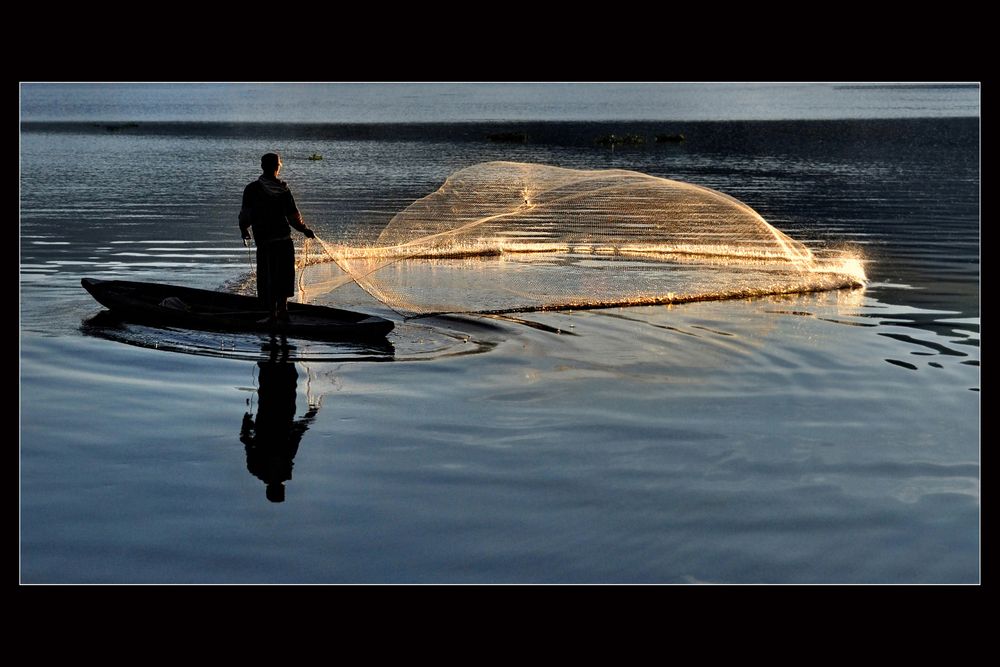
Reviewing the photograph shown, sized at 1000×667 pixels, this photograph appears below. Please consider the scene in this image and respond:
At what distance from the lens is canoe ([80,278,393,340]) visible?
45.5 ft

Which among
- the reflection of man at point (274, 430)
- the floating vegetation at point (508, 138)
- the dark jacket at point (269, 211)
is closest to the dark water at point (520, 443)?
the reflection of man at point (274, 430)

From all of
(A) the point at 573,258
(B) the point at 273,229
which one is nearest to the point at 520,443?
(B) the point at 273,229

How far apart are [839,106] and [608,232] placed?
88992 millimetres

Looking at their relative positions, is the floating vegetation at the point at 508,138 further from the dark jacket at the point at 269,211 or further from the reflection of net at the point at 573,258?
the dark jacket at the point at 269,211

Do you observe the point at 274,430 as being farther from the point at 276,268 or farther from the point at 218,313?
the point at 218,313

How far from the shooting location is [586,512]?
8.48m

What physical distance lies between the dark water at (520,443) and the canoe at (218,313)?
30 centimetres

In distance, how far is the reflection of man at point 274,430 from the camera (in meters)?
9.34

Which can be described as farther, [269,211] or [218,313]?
[218,313]

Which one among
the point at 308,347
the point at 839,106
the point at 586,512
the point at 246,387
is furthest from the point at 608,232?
the point at 839,106

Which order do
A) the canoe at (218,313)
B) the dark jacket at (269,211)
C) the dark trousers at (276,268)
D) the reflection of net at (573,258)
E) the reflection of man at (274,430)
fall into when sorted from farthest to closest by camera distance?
the reflection of net at (573,258) → the dark trousers at (276,268) → the canoe at (218,313) → the dark jacket at (269,211) → the reflection of man at (274,430)

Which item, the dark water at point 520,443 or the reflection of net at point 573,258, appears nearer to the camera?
the dark water at point 520,443

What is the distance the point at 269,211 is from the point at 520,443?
5099 millimetres

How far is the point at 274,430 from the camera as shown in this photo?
10539mm
